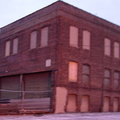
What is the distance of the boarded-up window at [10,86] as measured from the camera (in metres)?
30.4

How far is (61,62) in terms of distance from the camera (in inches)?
1017

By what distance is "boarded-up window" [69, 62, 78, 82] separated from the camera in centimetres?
2684

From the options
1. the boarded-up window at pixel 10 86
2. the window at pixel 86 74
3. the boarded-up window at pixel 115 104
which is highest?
the window at pixel 86 74

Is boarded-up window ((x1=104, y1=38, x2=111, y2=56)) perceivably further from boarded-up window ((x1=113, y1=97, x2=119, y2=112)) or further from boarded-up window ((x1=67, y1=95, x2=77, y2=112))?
boarded-up window ((x1=67, y1=95, x2=77, y2=112))

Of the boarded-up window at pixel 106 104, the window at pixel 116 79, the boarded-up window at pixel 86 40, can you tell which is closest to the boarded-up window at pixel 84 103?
the boarded-up window at pixel 106 104

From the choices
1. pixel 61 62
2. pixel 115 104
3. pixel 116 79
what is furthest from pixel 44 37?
pixel 115 104

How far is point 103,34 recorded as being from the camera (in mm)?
30766

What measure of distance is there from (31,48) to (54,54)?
153 inches

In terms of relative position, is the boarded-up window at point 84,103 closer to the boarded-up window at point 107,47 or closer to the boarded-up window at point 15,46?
the boarded-up window at point 107,47

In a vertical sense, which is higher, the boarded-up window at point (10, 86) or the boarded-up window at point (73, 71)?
the boarded-up window at point (73, 71)

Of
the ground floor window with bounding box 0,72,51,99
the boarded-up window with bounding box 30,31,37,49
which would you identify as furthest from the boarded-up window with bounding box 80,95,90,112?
the boarded-up window with bounding box 30,31,37,49

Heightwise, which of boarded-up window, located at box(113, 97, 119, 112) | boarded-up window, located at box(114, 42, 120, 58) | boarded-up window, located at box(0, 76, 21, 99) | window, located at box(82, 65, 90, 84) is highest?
boarded-up window, located at box(114, 42, 120, 58)

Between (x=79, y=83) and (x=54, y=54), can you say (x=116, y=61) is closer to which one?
(x=79, y=83)

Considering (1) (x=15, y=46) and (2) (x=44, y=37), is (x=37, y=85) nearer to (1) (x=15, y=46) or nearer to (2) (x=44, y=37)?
(2) (x=44, y=37)
